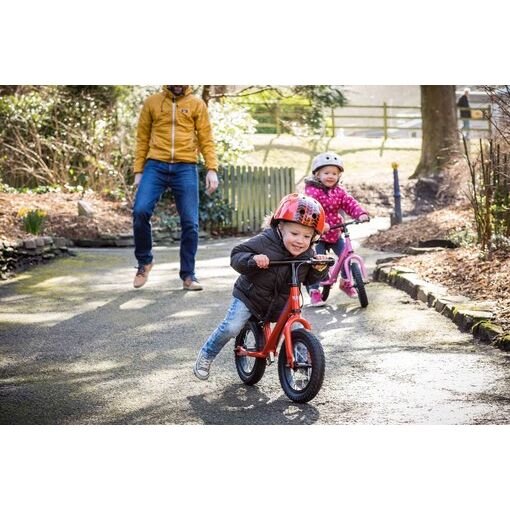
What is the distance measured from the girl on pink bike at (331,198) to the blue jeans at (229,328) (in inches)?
50.5

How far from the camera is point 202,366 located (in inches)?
170

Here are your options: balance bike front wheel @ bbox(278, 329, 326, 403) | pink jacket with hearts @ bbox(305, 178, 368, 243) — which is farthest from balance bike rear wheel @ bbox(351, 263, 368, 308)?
balance bike front wheel @ bbox(278, 329, 326, 403)

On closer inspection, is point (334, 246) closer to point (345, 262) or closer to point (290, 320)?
point (345, 262)

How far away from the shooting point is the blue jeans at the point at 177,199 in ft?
18.2

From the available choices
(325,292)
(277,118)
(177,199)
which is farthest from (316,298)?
(277,118)

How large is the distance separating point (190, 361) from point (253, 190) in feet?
7.75

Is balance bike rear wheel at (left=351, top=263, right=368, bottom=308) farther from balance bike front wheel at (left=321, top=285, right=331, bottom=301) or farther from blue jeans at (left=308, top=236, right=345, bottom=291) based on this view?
blue jeans at (left=308, top=236, right=345, bottom=291)

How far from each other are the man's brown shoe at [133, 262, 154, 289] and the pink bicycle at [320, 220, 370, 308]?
1049mm
